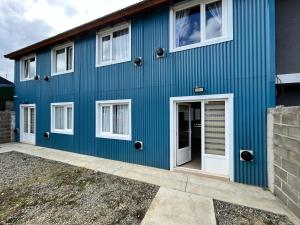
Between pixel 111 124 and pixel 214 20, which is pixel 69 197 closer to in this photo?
pixel 111 124

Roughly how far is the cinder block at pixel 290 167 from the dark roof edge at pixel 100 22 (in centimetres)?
610

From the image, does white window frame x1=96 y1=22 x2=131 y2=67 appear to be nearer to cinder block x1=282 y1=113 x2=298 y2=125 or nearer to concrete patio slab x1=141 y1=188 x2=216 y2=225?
concrete patio slab x1=141 y1=188 x2=216 y2=225

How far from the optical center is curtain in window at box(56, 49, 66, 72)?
10188 mm

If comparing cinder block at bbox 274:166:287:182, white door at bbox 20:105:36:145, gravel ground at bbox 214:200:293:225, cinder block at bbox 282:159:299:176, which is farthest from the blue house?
white door at bbox 20:105:36:145

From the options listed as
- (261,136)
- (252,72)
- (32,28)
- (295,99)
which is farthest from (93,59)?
(32,28)

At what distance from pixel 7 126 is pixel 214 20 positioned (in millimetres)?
14454

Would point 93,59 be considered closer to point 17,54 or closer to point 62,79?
point 62,79

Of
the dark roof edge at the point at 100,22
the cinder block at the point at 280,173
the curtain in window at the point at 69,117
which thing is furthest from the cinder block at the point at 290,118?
the curtain in window at the point at 69,117

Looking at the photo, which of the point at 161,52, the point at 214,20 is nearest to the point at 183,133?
the point at 161,52

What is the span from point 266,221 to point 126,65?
6627 mm

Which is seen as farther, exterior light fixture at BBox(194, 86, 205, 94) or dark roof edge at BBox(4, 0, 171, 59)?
dark roof edge at BBox(4, 0, 171, 59)

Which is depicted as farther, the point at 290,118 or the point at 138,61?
the point at 138,61

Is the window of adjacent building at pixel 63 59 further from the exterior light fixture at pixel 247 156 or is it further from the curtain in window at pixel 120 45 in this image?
the exterior light fixture at pixel 247 156

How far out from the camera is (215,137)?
5750mm
